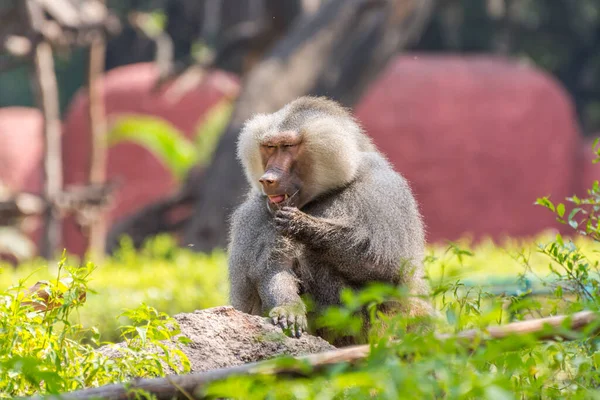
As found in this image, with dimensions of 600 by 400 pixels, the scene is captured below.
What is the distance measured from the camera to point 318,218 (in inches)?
145

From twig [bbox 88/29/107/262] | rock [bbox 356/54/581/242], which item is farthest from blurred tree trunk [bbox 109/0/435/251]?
rock [bbox 356/54/581/242]

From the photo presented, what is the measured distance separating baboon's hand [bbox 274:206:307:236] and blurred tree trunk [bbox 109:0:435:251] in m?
5.33

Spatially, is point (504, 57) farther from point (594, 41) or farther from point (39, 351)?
point (39, 351)

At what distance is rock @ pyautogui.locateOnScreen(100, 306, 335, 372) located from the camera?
10.6ft

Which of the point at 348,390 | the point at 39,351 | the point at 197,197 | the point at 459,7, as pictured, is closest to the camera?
the point at 348,390

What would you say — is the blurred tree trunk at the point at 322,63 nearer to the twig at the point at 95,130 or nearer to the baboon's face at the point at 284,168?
the twig at the point at 95,130

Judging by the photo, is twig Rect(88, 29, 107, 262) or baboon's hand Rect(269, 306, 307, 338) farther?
twig Rect(88, 29, 107, 262)

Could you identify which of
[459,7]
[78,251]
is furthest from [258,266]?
[459,7]

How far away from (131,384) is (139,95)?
43.3ft

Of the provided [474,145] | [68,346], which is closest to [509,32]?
[474,145]

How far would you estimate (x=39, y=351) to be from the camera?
287 centimetres

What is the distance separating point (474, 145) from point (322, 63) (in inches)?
226

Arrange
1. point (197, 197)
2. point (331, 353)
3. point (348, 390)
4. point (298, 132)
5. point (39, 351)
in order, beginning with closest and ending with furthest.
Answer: point (331, 353) → point (348, 390) → point (39, 351) → point (298, 132) → point (197, 197)

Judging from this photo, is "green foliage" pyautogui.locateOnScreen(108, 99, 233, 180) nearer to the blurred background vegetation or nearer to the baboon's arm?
the blurred background vegetation
